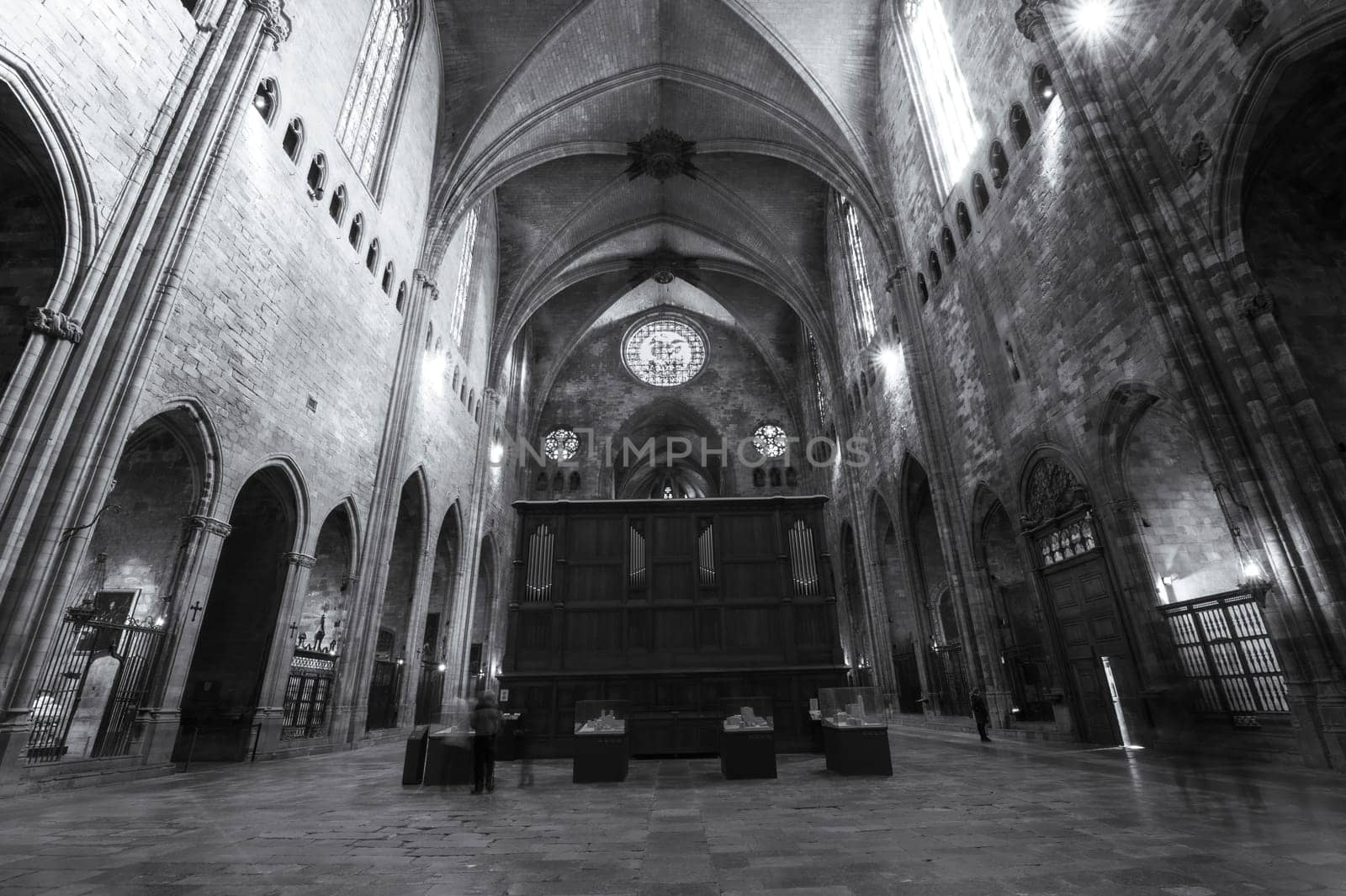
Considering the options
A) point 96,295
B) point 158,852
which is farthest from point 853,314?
point 158,852

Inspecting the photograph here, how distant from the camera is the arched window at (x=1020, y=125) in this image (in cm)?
1201

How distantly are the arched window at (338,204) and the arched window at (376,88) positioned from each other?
106 cm

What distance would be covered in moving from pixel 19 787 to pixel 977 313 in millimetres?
17094

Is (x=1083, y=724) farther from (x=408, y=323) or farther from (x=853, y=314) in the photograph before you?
(x=408, y=323)

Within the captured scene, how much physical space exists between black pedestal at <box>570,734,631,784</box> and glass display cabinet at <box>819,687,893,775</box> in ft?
8.66

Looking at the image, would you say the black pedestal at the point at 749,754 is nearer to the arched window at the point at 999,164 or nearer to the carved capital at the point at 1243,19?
the carved capital at the point at 1243,19

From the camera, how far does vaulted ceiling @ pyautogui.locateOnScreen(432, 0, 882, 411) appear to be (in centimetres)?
1888

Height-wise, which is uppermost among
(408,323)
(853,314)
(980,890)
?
(853,314)

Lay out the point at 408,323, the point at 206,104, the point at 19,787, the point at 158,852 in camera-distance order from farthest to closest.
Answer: the point at 408,323
the point at 206,104
the point at 19,787
the point at 158,852

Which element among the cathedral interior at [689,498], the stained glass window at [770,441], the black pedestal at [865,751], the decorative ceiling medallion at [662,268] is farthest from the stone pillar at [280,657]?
the stained glass window at [770,441]

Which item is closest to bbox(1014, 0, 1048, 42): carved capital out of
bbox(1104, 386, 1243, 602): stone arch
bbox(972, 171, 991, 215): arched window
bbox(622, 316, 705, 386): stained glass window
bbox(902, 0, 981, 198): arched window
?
bbox(902, 0, 981, 198): arched window

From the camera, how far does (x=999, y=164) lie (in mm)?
13094

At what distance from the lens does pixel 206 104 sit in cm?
A: 959

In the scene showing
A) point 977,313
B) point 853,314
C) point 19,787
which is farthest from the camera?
point 853,314
